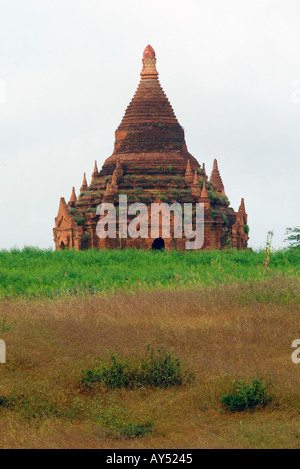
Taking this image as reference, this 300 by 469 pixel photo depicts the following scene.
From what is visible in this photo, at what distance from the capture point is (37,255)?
24.7m

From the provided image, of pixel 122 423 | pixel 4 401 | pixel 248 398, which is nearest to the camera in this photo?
pixel 122 423

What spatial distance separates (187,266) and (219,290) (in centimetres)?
706

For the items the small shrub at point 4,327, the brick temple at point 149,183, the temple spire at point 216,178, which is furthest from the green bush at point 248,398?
the temple spire at point 216,178

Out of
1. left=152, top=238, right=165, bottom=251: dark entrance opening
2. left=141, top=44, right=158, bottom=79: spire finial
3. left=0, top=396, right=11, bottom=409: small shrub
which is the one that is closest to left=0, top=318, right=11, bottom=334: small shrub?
left=0, top=396, right=11, bottom=409: small shrub

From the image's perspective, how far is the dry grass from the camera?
307 inches

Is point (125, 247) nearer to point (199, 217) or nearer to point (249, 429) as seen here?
point (199, 217)

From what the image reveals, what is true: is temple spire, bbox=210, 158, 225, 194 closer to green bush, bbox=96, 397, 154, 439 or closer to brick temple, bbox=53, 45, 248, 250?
brick temple, bbox=53, 45, 248, 250

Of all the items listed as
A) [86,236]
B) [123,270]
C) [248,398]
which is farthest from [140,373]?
[86,236]

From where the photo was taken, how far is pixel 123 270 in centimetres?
2144

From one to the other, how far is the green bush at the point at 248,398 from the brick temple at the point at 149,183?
19.1 metres

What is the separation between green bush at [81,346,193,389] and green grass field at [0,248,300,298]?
670 cm

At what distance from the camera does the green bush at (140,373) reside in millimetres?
9539

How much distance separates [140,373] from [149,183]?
781 inches

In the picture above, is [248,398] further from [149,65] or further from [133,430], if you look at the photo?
[149,65]
